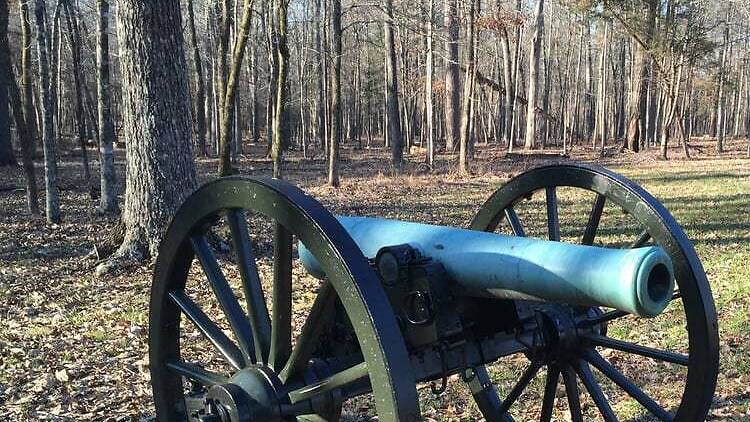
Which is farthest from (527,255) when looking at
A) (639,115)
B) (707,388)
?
(639,115)

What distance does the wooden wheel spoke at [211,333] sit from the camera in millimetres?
2700

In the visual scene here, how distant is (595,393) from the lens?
3061 millimetres

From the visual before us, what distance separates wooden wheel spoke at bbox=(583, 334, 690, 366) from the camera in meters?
2.79

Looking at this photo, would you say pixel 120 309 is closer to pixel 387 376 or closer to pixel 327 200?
pixel 387 376

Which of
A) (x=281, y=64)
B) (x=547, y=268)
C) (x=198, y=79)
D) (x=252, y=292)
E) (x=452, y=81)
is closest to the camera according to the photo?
(x=547, y=268)

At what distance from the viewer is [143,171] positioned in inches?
285

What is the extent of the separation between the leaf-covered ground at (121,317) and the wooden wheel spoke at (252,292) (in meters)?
1.74

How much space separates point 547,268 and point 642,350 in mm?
1066

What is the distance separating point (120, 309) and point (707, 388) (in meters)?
5.06

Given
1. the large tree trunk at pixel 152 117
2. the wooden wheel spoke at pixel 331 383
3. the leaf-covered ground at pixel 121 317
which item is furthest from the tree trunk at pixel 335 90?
the wooden wheel spoke at pixel 331 383

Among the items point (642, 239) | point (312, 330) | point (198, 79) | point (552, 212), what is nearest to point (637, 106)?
point (198, 79)

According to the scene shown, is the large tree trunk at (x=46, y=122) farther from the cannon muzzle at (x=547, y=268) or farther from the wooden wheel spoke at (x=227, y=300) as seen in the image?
the cannon muzzle at (x=547, y=268)

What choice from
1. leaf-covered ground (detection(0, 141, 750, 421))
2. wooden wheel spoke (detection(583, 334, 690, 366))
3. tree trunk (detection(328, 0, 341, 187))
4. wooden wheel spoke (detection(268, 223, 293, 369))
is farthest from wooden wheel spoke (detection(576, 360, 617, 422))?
tree trunk (detection(328, 0, 341, 187))

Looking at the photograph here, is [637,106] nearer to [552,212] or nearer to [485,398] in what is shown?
[552,212]
